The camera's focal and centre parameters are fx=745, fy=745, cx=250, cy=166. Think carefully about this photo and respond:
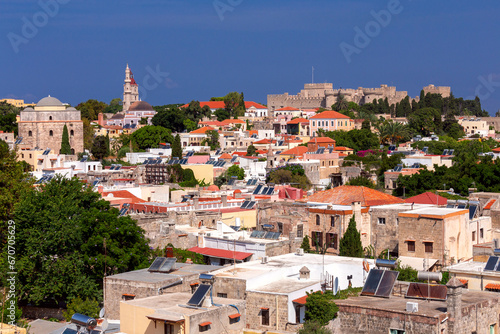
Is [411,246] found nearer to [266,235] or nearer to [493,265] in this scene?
[266,235]

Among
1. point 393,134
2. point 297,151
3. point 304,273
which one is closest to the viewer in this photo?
point 304,273

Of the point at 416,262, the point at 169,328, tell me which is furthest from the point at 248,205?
the point at 169,328

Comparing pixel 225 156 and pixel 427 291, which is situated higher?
pixel 225 156

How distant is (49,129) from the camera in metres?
64.3

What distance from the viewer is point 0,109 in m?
93.4

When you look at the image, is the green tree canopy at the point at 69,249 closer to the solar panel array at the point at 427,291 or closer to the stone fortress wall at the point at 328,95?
the solar panel array at the point at 427,291

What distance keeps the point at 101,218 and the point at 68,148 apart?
1697 inches

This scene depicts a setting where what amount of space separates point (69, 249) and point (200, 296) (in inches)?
302

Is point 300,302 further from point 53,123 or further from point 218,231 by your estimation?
point 53,123

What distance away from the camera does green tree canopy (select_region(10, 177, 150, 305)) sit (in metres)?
18.8

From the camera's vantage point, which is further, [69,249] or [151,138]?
[151,138]

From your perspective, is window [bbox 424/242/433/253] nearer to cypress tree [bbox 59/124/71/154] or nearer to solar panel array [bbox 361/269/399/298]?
solar panel array [bbox 361/269/399/298]

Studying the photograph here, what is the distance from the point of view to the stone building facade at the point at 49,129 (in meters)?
63.9

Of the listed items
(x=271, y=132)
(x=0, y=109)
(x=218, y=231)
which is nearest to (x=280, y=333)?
(x=218, y=231)
